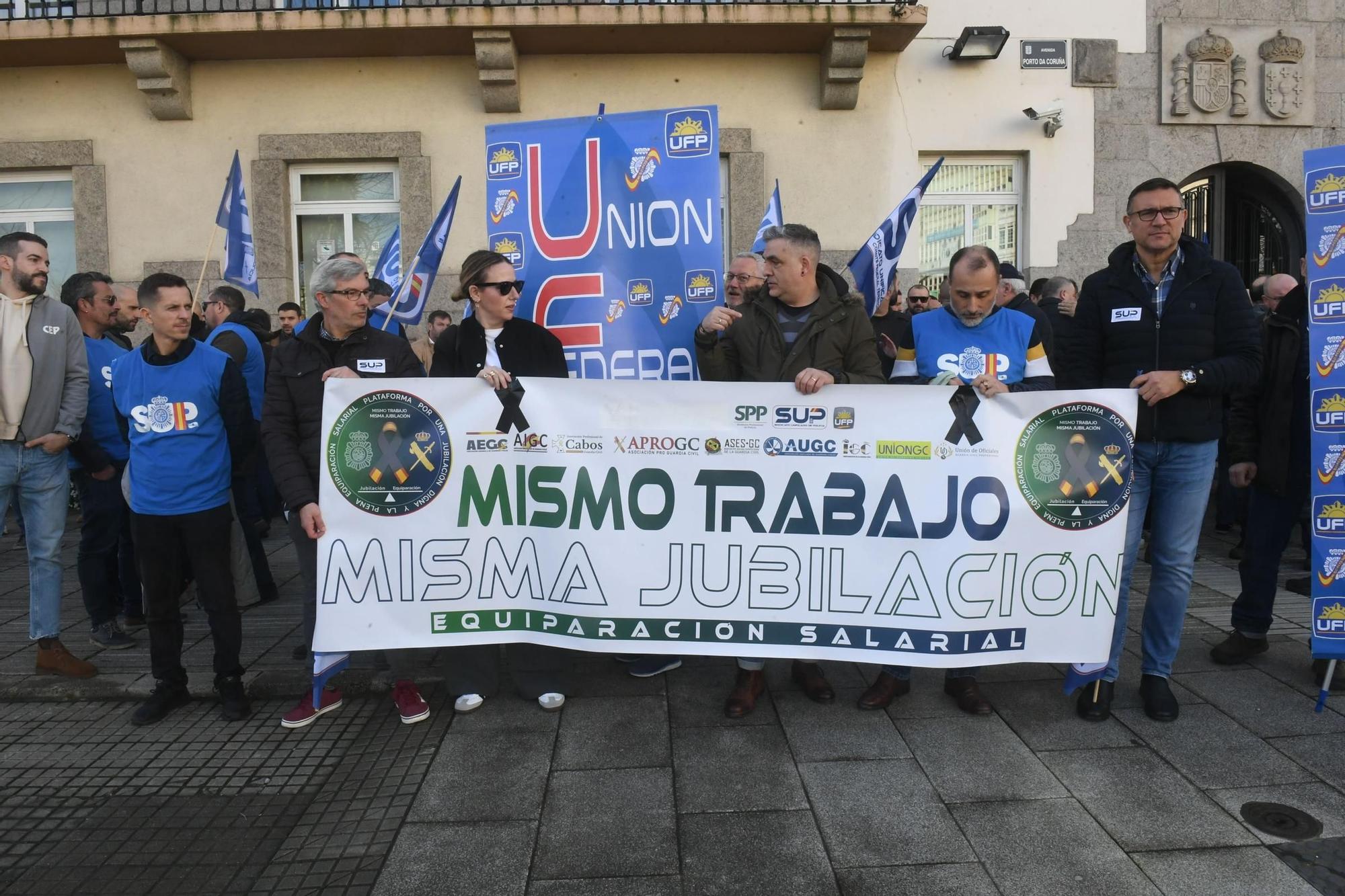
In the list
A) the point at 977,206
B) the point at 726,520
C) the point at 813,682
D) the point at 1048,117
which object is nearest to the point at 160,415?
the point at 726,520

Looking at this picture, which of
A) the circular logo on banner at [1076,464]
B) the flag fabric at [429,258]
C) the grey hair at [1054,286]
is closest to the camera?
the circular logo on banner at [1076,464]

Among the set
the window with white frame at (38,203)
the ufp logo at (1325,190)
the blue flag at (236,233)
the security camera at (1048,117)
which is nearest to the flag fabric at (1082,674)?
the ufp logo at (1325,190)

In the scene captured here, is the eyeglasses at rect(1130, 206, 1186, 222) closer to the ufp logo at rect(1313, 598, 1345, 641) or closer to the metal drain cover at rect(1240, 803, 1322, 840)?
the ufp logo at rect(1313, 598, 1345, 641)

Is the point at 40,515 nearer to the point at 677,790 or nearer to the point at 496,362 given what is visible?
the point at 496,362

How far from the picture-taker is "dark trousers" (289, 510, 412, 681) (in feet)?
13.6

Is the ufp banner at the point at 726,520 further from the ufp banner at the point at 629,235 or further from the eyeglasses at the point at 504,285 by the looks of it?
the ufp banner at the point at 629,235

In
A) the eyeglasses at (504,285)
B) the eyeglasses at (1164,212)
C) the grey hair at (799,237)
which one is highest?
the eyeglasses at (1164,212)

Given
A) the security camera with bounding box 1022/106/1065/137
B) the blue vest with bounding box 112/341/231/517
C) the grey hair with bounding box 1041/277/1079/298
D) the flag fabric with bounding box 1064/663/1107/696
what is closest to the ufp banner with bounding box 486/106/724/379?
the blue vest with bounding box 112/341/231/517

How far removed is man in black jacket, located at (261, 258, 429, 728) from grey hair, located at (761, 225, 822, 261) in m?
1.71

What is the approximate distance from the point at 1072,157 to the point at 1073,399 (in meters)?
7.76

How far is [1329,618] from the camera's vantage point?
403 cm

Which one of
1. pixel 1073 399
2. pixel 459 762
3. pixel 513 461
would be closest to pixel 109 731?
pixel 459 762

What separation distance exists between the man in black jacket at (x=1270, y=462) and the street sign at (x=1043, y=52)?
659 centimetres

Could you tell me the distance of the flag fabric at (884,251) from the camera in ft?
17.6
